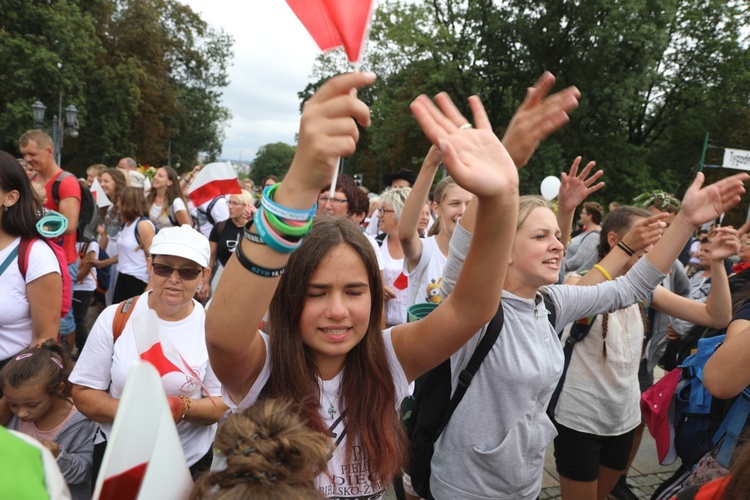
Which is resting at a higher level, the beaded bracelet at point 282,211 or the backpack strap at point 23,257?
the beaded bracelet at point 282,211

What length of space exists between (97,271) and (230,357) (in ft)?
20.1

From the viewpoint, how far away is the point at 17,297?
2.53 meters

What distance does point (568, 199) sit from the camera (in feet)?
9.12

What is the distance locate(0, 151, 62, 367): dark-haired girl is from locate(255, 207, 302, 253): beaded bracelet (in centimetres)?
208

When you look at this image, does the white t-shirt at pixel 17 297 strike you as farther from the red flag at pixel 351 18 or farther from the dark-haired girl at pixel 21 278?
the red flag at pixel 351 18

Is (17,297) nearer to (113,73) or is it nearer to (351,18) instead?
(351,18)

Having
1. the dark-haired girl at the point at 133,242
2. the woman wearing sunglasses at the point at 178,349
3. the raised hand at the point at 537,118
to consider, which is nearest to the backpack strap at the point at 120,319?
the woman wearing sunglasses at the point at 178,349

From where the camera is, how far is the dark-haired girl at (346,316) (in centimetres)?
107

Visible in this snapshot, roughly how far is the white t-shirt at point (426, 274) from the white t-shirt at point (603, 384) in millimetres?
1095

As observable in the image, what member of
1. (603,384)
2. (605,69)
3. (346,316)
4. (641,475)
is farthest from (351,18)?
(605,69)

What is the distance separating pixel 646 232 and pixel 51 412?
9.97 feet

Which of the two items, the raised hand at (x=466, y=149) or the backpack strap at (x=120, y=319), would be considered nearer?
the raised hand at (x=466, y=149)

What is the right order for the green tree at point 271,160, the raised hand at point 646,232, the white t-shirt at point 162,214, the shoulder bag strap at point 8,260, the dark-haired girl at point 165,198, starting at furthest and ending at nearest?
the green tree at point 271,160 < the dark-haired girl at point 165,198 < the white t-shirt at point 162,214 < the raised hand at point 646,232 < the shoulder bag strap at point 8,260

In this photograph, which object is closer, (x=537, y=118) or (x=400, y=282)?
(x=537, y=118)
